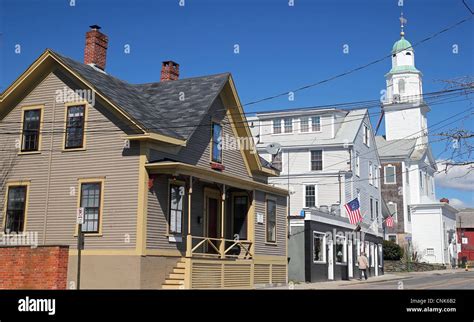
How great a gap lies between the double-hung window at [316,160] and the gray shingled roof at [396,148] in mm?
17326

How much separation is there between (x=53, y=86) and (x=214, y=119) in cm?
638

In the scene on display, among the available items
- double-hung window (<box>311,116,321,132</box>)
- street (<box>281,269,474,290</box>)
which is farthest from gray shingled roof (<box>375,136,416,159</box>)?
street (<box>281,269,474,290</box>)

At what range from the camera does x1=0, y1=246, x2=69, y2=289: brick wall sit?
17.3 metres

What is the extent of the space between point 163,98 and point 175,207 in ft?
19.0

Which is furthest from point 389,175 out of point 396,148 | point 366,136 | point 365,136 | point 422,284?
point 422,284

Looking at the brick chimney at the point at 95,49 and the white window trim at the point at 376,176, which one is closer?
the brick chimney at the point at 95,49

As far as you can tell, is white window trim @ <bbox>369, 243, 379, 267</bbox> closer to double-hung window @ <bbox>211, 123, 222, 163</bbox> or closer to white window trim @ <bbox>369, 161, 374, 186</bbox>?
white window trim @ <bbox>369, 161, 374, 186</bbox>

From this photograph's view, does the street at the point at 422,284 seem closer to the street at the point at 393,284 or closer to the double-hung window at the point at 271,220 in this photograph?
the street at the point at 393,284

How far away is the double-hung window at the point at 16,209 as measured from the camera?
868 inches

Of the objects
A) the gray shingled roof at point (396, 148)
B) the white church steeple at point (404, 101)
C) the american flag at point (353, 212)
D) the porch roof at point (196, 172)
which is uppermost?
the white church steeple at point (404, 101)

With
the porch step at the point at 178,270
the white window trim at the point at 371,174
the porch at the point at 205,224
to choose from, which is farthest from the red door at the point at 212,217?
the white window trim at the point at 371,174

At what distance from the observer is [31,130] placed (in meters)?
22.8

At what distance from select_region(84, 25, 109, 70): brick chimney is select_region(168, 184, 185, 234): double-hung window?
23.0ft
